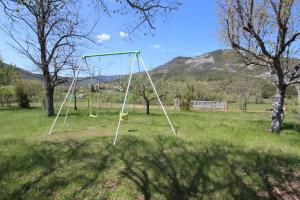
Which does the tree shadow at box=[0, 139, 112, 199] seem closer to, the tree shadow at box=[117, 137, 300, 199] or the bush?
the tree shadow at box=[117, 137, 300, 199]

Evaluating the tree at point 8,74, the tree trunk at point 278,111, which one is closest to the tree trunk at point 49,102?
the tree trunk at point 278,111

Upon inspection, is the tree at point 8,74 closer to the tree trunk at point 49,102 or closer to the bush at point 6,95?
the bush at point 6,95

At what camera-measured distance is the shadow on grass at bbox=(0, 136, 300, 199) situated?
6.98m

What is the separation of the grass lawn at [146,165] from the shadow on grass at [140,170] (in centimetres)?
2

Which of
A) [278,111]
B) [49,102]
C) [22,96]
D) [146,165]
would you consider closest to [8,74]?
[22,96]

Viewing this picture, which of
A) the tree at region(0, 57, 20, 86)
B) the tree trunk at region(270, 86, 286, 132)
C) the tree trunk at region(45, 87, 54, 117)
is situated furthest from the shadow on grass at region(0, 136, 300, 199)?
the tree at region(0, 57, 20, 86)

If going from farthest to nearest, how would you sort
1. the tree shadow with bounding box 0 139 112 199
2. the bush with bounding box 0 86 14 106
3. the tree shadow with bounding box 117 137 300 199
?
1. the bush with bounding box 0 86 14 106
2. the tree shadow with bounding box 117 137 300 199
3. the tree shadow with bounding box 0 139 112 199

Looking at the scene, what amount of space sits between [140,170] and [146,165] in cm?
37

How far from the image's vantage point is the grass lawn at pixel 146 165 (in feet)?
23.1

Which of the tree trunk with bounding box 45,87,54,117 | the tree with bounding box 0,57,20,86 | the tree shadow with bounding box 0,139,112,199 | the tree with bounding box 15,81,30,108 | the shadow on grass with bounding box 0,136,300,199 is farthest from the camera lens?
the tree with bounding box 0,57,20,86

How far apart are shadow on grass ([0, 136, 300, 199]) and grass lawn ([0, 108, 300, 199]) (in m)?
0.02

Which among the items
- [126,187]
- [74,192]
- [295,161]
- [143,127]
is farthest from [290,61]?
[74,192]

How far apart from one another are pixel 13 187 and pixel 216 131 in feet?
26.8

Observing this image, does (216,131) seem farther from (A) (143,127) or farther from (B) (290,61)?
(B) (290,61)
